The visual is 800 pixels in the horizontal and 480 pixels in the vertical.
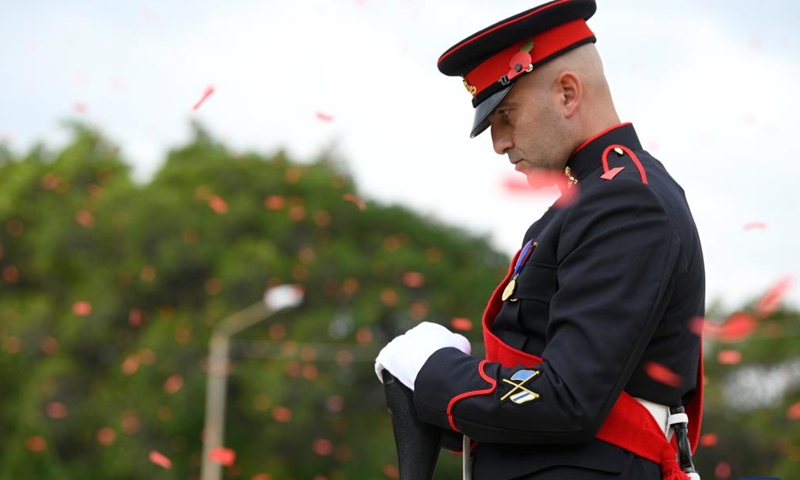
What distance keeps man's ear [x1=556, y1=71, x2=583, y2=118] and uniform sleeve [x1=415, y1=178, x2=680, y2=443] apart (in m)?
0.24

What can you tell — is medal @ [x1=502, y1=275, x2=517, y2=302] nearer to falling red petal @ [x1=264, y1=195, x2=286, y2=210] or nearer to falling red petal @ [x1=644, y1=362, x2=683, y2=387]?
falling red petal @ [x1=644, y1=362, x2=683, y2=387]

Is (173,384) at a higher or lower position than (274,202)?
lower

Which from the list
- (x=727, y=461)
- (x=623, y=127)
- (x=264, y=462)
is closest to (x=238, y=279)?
(x=264, y=462)

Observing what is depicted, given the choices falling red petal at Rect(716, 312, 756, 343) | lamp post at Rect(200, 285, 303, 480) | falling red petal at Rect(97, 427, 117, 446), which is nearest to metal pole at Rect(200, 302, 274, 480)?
lamp post at Rect(200, 285, 303, 480)

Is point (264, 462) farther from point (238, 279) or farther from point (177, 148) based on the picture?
point (177, 148)

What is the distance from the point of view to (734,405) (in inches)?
1316

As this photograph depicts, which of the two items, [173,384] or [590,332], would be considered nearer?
[590,332]

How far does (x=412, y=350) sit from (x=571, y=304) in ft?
1.28

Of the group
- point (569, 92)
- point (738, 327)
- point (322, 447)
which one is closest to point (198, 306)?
point (322, 447)

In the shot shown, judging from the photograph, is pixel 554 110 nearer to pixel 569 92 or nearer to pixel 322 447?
pixel 569 92

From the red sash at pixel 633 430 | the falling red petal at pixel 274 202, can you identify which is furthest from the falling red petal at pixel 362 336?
the red sash at pixel 633 430

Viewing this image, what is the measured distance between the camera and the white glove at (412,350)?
2566 millimetres

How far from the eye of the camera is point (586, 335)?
234 cm

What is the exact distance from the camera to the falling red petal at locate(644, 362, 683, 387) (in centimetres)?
250
